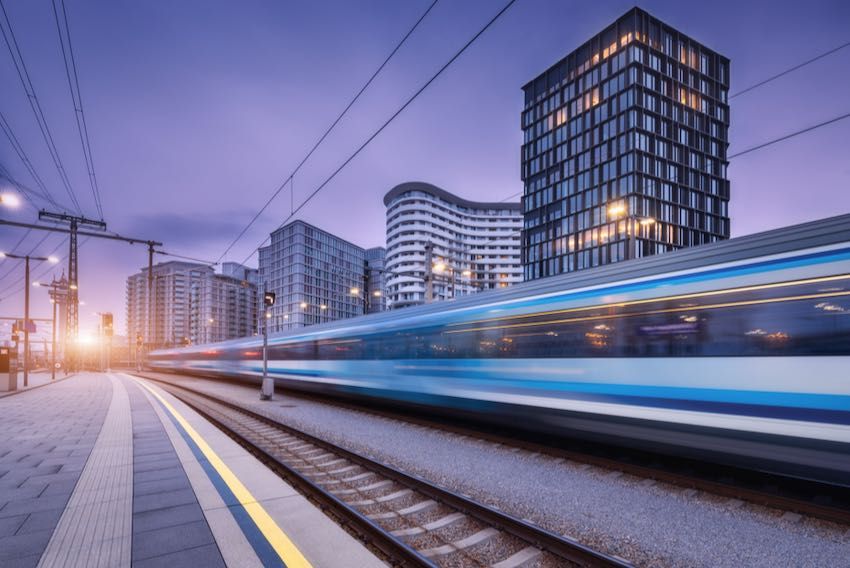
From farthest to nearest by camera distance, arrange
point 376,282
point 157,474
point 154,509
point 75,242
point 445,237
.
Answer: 1. point 376,282
2. point 445,237
3. point 75,242
4. point 157,474
5. point 154,509

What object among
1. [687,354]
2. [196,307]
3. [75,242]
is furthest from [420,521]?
[196,307]

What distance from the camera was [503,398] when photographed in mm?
8742

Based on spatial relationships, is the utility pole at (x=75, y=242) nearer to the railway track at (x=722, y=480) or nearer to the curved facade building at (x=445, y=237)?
the railway track at (x=722, y=480)

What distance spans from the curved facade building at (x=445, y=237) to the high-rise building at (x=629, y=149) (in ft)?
130

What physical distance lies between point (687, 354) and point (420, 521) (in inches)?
169

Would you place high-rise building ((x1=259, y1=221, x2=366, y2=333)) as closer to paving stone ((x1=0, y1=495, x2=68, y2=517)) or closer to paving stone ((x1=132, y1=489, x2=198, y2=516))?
paving stone ((x1=0, y1=495, x2=68, y2=517))

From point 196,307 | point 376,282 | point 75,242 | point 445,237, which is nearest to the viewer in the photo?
point 75,242

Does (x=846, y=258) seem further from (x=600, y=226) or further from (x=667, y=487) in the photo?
(x=600, y=226)

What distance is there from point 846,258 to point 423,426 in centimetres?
821

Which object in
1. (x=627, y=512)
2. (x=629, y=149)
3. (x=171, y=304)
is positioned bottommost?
(x=627, y=512)

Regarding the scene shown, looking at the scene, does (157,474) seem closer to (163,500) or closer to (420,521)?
(163,500)

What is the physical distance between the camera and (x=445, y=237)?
378 ft

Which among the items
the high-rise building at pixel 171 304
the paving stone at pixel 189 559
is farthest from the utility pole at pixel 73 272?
the high-rise building at pixel 171 304

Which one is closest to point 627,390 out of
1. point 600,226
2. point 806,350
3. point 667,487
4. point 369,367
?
point 667,487
